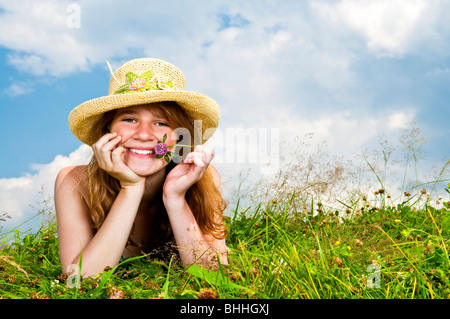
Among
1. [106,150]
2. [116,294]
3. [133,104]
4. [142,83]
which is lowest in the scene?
[116,294]

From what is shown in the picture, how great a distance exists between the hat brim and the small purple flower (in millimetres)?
347

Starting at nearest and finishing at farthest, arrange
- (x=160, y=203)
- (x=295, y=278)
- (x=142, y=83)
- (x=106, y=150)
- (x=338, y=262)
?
(x=295, y=278) < (x=338, y=262) < (x=106, y=150) < (x=142, y=83) < (x=160, y=203)

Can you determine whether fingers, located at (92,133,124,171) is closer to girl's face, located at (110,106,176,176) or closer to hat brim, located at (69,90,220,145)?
girl's face, located at (110,106,176,176)

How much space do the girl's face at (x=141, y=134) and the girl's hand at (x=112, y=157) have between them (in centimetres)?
7

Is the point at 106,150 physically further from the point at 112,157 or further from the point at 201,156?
the point at 201,156

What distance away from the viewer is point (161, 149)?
3.36 metres

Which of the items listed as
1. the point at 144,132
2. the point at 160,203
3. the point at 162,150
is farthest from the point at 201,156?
the point at 160,203

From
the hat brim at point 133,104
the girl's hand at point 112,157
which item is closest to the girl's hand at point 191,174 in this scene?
the girl's hand at point 112,157

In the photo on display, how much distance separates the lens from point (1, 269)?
374cm

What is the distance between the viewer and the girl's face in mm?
3342

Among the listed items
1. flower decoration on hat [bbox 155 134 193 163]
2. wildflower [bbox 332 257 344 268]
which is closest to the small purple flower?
flower decoration on hat [bbox 155 134 193 163]

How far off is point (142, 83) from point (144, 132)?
456mm
